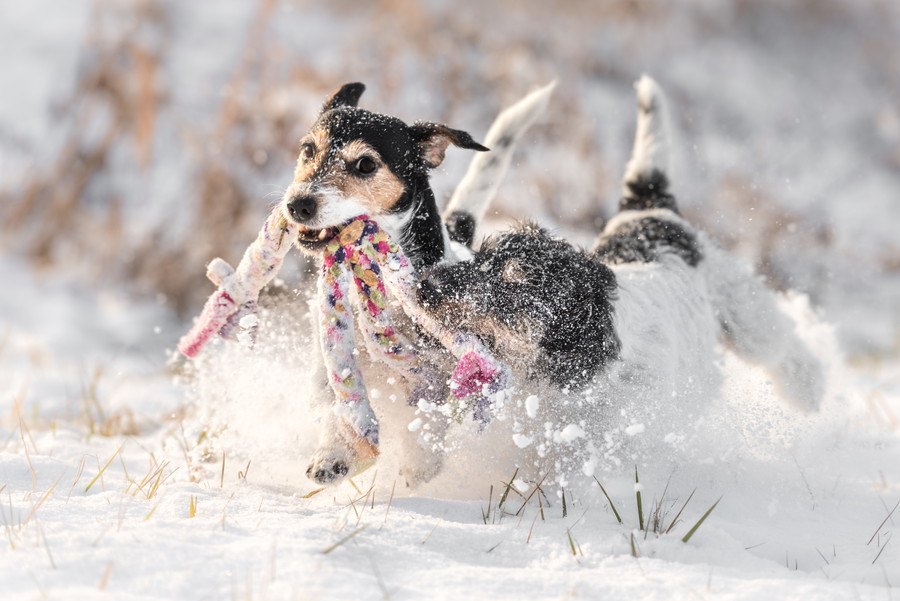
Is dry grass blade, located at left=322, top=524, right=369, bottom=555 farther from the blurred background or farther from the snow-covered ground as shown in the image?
the blurred background

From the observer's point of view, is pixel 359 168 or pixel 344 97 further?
pixel 344 97

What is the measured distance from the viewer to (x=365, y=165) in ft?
9.00

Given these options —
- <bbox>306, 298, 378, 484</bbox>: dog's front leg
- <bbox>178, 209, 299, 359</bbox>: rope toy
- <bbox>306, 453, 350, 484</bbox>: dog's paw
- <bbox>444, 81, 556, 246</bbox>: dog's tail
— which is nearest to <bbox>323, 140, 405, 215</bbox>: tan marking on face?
<bbox>178, 209, 299, 359</bbox>: rope toy

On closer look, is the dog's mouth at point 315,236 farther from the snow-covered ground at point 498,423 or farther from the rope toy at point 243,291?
the snow-covered ground at point 498,423

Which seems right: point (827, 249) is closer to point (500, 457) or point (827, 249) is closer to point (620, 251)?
point (620, 251)

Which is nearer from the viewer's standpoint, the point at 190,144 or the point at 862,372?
the point at 862,372

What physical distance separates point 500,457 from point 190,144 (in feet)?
20.4

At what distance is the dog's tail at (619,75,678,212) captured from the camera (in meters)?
4.25

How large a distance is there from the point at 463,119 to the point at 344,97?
16.4 ft

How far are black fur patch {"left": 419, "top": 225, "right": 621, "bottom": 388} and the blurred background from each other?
370cm

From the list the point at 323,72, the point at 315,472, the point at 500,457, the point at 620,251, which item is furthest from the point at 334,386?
the point at 323,72

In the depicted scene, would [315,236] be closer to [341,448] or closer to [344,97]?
[341,448]

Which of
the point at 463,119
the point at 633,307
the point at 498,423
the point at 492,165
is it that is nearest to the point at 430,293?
the point at 498,423

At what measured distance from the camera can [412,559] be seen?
208 cm
